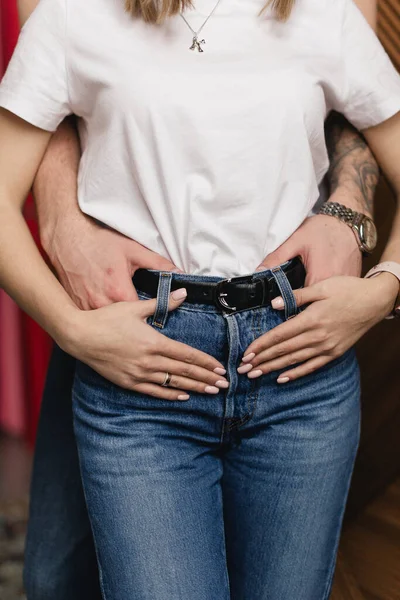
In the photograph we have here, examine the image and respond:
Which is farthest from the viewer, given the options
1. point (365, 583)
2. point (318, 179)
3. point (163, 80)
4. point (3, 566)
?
point (3, 566)

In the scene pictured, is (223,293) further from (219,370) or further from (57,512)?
(57,512)

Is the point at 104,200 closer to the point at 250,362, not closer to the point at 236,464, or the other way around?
the point at 250,362

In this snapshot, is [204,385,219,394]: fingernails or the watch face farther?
the watch face

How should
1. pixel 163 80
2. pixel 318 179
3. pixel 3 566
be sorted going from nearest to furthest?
1. pixel 163 80
2. pixel 318 179
3. pixel 3 566

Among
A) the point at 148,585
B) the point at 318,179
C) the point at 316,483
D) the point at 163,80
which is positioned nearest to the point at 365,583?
the point at 316,483

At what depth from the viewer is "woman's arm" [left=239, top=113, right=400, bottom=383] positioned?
1087 millimetres

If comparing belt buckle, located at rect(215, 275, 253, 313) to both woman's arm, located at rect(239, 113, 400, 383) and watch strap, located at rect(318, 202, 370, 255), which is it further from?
watch strap, located at rect(318, 202, 370, 255)

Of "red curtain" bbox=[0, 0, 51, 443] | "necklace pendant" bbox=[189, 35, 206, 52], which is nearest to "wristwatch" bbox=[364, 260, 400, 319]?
"necklace pendant" bbox=[189, 35, 206, 52]

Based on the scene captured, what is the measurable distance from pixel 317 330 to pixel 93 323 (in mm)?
331

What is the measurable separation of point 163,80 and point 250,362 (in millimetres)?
417

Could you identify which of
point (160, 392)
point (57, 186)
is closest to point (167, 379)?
point (160, 392)

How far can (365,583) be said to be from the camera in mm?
1731

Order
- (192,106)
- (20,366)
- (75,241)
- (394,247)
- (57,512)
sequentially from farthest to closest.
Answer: (20,366) → (57,512) → (394,247) → (75,241) → (192,106)

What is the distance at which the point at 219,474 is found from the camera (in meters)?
1.18
